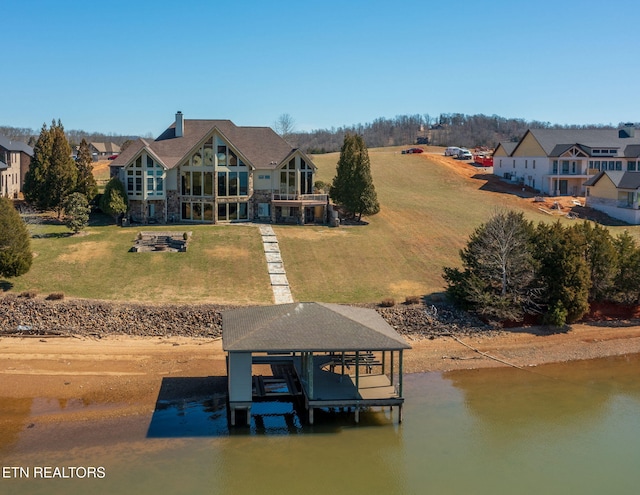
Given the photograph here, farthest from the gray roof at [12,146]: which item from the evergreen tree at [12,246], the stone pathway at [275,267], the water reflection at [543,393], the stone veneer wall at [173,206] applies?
the water reflection at [543,393]

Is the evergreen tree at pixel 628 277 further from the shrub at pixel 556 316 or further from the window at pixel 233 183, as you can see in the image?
the window at pixel 233 183

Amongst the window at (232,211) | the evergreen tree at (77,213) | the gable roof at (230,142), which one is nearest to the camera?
the evergreen tree at (77,213)

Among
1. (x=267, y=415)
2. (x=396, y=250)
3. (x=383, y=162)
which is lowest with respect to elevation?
(x=267, y=415)

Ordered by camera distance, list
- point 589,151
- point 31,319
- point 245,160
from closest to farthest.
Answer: point 31,319 < point 245,160 < point 589,151

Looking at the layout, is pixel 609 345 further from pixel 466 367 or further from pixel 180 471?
pixel 180 471

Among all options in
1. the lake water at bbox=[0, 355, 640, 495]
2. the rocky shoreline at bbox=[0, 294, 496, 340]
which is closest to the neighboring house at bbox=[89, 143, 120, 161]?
the rocky shoreline at bbox=[0, 294, 496, 340]

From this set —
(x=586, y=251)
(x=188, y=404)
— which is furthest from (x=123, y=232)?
(x=586, y=251)

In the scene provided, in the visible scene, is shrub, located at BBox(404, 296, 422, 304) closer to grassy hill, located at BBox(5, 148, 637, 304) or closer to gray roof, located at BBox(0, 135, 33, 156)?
grassy hill, located at BBox(5, 148, 637, 304)
